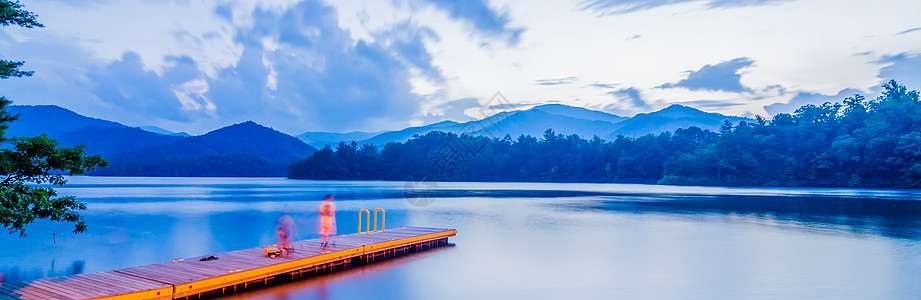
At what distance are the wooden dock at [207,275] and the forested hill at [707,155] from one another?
59988 mm

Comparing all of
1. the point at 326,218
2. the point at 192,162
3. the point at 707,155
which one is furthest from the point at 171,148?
the point at 326,218

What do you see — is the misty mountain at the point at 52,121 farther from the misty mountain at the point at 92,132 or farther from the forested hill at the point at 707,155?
the forested hill at the point at 707,155

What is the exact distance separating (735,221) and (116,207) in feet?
93.6

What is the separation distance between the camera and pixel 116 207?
27.6 metres

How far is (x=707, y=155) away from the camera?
74188 mm

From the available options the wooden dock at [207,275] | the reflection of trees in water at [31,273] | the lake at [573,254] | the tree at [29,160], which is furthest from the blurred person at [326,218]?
the reflection of trees in water at [31,273]

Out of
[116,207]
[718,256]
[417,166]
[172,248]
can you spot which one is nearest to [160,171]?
[417,166]

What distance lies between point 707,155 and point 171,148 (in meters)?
142

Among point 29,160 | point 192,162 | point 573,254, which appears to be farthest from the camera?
point 192,162

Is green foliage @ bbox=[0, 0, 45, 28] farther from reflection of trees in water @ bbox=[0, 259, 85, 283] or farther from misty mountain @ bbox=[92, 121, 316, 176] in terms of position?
misty mountain @ bbox=[92, 121, 316, 176]

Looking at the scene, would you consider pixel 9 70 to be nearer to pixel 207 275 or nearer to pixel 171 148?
pixel 207 275

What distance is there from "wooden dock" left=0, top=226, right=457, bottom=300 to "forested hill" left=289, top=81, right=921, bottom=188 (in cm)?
5999

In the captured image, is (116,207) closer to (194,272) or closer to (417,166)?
(194,272)

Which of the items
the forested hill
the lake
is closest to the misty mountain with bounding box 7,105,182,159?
the forested hill
